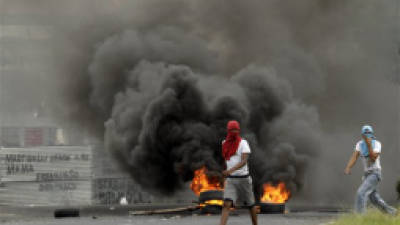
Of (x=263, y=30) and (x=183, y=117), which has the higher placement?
(x=263, y=30)

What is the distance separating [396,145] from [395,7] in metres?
9.03

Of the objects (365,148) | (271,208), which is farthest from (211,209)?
(365,148)

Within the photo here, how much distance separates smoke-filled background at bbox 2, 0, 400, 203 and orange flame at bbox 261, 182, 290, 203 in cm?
50

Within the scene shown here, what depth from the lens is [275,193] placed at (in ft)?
91.7

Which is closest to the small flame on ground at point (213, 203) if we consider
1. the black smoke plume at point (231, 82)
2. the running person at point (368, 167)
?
the black smoke plume at point (231, 82)

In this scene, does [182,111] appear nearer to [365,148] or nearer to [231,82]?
[231,82]

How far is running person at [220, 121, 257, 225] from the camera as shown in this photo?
1217 centimetres

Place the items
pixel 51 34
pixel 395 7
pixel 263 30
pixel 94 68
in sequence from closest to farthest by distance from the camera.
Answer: pixel 94 68 < pixel 263 30 < pixel 51 34 < pixel 395 7

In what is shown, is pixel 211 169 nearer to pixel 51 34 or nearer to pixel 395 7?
pixel 51 34

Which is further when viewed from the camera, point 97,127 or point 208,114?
point 97,127

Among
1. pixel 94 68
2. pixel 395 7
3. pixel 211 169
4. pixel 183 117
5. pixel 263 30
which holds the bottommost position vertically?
pixel 211 169

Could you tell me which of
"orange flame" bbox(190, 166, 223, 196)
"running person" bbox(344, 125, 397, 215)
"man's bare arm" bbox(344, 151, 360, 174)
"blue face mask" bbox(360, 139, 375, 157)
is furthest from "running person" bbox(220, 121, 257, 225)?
"orange flame" bbox(190, 166, 223, 196)

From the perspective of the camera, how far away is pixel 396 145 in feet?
161

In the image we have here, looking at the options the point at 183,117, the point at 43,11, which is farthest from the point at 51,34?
the point at 183,117
